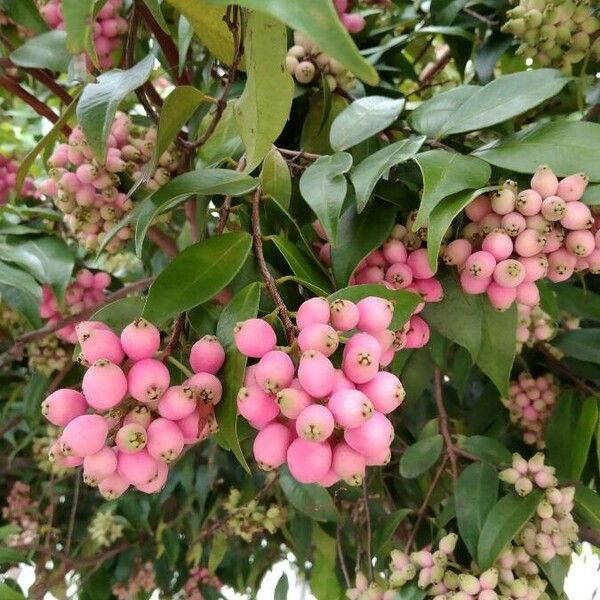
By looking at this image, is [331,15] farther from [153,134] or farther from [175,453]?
[153,134]

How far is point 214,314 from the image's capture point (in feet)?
1.79

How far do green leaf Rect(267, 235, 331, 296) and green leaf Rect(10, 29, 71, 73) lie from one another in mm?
417

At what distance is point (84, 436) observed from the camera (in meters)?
0.39

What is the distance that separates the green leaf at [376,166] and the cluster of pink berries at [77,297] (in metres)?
0.54

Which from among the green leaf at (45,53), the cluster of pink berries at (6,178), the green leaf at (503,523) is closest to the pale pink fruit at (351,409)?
the green leaf at (503,523)

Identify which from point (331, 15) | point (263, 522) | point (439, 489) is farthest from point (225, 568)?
point (331, 15)

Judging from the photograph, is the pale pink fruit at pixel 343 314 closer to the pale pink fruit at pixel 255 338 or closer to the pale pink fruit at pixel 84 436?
the pale pink fruit at pixel 255 338

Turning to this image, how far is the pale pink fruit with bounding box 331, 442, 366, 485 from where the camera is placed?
0.40 metres

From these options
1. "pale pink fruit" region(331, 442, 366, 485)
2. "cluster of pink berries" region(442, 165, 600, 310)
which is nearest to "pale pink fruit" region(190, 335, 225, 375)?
"pale pink fruit" region(331, 442, 366, 485)

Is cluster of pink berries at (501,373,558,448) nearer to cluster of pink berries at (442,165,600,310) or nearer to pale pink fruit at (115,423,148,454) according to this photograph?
cluster of pink berries at (442,165,600,310)

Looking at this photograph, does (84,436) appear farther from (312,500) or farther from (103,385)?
(312,500)

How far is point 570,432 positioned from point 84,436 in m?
0.68

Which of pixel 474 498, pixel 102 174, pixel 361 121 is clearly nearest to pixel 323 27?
pixel 361 121

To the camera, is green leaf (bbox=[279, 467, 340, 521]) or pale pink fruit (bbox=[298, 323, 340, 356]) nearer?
pale pink fruit (bbox=[298, 323, 340, 356])
